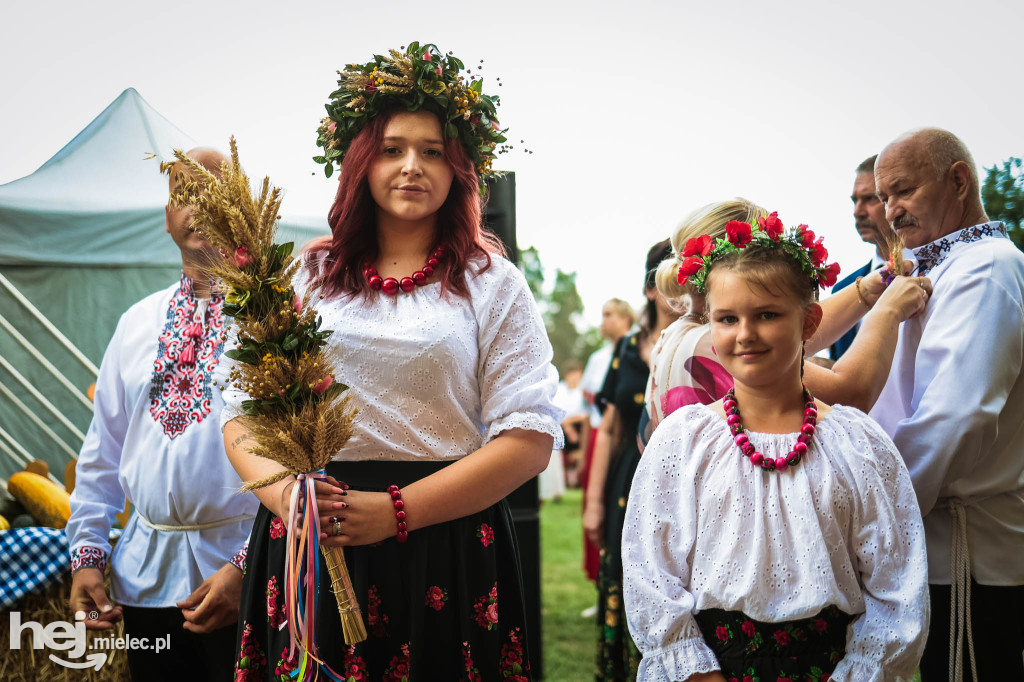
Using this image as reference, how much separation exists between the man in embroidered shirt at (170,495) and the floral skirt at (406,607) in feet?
1.14

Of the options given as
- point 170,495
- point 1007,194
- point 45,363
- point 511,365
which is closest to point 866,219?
point 1007,194

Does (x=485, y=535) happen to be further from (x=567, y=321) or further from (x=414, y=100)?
(x=567, y=321)

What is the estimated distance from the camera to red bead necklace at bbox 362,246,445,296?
1782mm

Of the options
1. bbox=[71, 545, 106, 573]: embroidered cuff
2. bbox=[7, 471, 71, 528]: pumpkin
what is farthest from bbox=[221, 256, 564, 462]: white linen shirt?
bbox=[7, 471, 71, 528]: pumpkin

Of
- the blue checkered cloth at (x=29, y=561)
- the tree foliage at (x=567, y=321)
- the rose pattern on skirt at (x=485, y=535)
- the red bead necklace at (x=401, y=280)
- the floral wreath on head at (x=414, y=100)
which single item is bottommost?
the tree foliage at (x=567, y=321)

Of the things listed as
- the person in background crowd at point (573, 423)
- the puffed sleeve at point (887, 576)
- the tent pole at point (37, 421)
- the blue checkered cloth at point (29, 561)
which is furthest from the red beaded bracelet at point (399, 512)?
the person in background crowd at point (573, 423)

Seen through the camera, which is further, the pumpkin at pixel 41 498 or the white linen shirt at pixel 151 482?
the pumpkin at pixel 41 498

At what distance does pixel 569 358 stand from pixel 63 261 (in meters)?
29.5

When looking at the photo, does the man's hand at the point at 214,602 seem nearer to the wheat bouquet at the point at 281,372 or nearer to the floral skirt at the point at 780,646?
the wheat bouquet at the point at 281,372

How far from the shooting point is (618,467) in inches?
136

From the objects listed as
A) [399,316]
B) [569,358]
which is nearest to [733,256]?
[399,316]

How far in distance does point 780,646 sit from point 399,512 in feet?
2.57

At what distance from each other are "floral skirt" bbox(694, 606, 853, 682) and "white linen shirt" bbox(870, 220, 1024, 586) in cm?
52

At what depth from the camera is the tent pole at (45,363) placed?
335 centimetres
